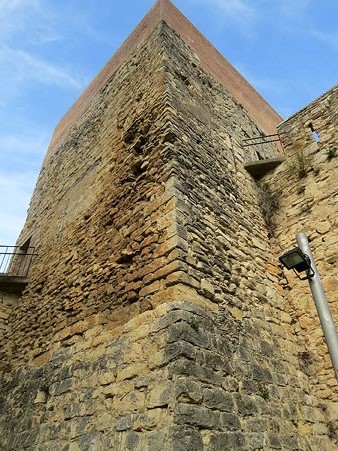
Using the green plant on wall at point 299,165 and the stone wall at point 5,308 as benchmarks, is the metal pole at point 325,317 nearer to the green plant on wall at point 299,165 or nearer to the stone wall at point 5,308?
the green plant on wall at point 299,165

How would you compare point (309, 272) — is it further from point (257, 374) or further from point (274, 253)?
point (274, 253)

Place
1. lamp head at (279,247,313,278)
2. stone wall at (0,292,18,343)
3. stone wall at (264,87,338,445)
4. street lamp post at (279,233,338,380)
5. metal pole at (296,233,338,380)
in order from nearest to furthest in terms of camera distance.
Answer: metal pole at (296,233,338,380) → street lamp post at (279,233,338,380) → lamp head at (279,247,313,278) → stone wall at (264,87,338,445) → stone wall at (0,292,18,343)

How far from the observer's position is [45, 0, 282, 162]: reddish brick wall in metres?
7.67

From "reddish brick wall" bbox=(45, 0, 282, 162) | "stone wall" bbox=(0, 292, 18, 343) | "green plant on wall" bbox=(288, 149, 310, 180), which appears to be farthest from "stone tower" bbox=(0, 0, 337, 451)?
"reddish brick wall" bbox=(45, 0, 282, 162)

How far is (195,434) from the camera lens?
2.46 metres

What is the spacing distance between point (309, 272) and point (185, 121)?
308 cm

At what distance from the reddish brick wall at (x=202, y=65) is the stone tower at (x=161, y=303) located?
638 millimetres

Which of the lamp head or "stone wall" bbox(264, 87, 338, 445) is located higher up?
"stone wall" bbox(264, 87, 338, 445)

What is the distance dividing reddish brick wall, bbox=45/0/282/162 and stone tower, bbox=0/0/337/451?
25.1 inches

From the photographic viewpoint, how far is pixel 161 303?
3.17 meters

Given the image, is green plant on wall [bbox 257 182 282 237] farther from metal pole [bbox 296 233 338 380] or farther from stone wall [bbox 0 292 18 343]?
stone wall [bbox 0 292 18 343]

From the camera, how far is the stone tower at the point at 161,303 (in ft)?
9.32

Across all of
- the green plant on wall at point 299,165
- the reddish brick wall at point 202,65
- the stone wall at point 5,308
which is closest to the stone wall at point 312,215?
the green plant on wall at point 299,165

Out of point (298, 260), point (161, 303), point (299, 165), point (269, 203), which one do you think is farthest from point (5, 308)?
point (299, 165)
